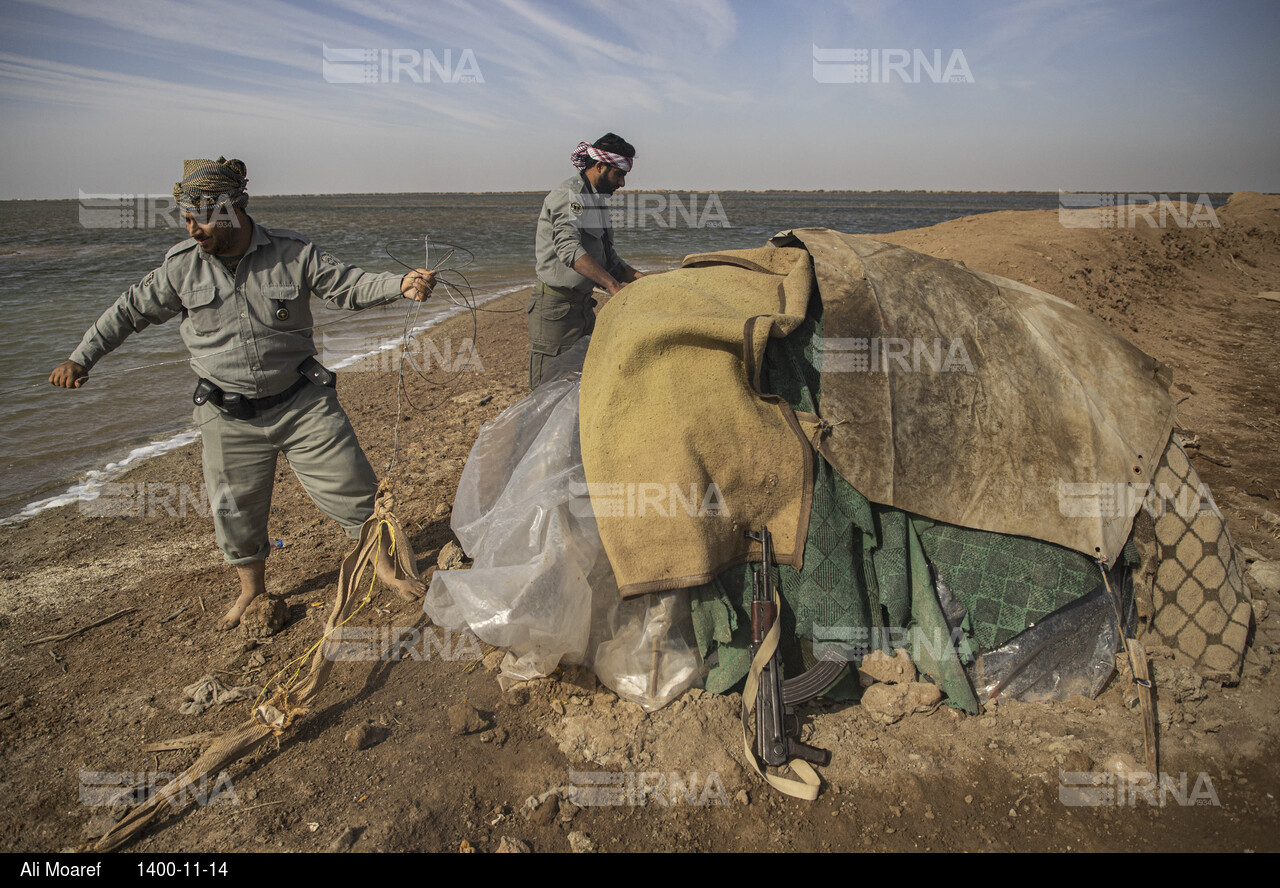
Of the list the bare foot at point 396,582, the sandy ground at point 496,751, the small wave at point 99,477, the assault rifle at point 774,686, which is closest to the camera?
the sandy ground at point 496,751

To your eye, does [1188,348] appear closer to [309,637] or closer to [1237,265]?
[1237,265]

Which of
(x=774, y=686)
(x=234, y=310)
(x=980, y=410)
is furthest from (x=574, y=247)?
(x=774, y=686)

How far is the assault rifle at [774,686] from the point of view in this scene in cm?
226

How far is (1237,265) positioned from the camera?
1014cm

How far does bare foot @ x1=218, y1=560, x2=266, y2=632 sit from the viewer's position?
10.2 ft

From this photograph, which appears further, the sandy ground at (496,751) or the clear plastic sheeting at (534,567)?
the clear plastic sheeting at (534,567)

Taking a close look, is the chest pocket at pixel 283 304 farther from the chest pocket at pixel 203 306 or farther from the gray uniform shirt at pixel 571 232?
the gray uniform shirt at pixel 571 232

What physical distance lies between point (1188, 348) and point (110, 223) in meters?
57.7

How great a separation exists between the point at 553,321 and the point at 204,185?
6.46 ft

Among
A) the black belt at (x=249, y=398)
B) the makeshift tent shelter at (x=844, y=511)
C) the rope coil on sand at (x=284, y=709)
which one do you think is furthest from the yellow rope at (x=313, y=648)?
the black belt at (x=249, y=398)

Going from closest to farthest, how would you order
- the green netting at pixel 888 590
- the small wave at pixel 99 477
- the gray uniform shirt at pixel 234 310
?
the green netting at pixel 888 590, the gray uniform shirt at pixel 234 310, the small wave at pixel 99 477

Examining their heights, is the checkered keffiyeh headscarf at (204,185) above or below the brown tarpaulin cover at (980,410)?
above

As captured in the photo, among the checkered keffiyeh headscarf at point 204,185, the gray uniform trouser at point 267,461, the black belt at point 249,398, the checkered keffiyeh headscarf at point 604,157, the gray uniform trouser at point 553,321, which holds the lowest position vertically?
the gray uniform trouser at point 267,461

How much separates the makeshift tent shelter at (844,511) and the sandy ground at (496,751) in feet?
0.62
